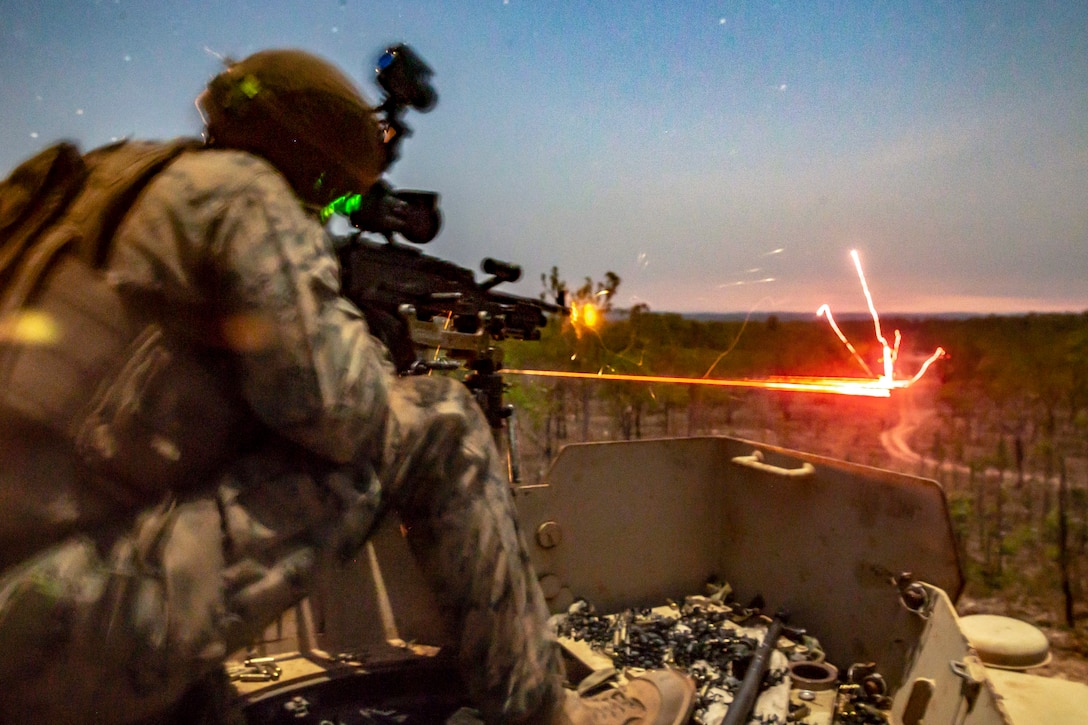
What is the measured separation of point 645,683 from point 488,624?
67 centimetres

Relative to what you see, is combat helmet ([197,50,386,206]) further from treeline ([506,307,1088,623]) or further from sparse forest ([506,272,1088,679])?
treeline ([506,307,1088,623])

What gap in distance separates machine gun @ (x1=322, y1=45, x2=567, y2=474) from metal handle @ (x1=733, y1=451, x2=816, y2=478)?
105cm

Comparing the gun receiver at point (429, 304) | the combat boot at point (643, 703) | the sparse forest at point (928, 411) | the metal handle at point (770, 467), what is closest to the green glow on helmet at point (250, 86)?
the gun receiver at point (429, 304)

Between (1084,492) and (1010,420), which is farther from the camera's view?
(1010,420)

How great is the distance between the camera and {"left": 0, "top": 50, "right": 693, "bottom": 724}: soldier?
1.10 m

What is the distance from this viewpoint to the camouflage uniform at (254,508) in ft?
3.61

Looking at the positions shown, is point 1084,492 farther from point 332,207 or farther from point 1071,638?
point 332,207

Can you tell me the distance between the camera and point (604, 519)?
3.31 meters

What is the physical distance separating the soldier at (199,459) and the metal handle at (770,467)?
167cm

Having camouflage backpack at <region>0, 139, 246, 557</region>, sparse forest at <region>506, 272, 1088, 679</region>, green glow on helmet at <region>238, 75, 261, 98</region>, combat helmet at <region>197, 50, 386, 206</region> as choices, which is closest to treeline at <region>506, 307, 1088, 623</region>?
sparse forest at <region>506, 272, 1088, 679</region>

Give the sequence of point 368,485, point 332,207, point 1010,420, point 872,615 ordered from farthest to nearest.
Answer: point 1010,420 < point 872,615 < point 332,207 < point 368,485

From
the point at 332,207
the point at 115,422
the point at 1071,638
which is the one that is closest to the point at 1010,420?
the point at 1071,638

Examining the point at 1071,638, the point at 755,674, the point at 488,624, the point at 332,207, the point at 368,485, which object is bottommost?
the point at 1071,638

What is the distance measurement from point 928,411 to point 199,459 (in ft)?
24.4
